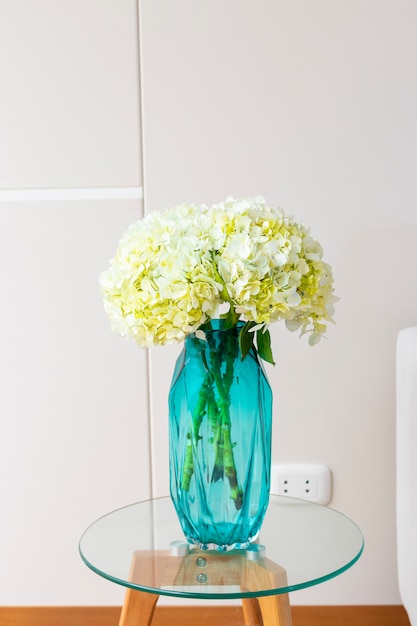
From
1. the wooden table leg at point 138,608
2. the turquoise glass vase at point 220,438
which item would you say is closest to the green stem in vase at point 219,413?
the turquoise glass vase at point 220,438

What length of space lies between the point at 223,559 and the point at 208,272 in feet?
1.33

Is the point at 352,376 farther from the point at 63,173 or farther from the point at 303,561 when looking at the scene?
the point at 63,173

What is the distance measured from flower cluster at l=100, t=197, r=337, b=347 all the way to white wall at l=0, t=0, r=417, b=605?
574 mm

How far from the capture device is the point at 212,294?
1.02 meters

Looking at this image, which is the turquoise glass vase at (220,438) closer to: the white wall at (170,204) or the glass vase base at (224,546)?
the glass vase base at (224,546)

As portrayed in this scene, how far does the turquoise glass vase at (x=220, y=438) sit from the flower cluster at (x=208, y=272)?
0.22 ft

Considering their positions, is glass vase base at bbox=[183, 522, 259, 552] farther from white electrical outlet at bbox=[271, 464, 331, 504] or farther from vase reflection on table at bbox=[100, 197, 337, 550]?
white electrical outlet at bbox=[271, 464, 331, 504]

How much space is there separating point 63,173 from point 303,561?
93 cm

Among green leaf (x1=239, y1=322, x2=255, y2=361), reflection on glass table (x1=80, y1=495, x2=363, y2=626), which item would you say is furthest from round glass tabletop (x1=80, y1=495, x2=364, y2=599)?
green leaf (x1=239, y1=322, x2=255, y2=361)

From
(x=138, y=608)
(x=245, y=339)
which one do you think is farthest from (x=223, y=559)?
(x=245, y=339)

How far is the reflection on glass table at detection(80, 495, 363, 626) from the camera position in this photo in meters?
1.04

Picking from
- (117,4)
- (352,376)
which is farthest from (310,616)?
(117,4)

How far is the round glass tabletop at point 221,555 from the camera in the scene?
104 centimetres

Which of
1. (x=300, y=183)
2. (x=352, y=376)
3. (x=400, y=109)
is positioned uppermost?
(x=400, y=109)
